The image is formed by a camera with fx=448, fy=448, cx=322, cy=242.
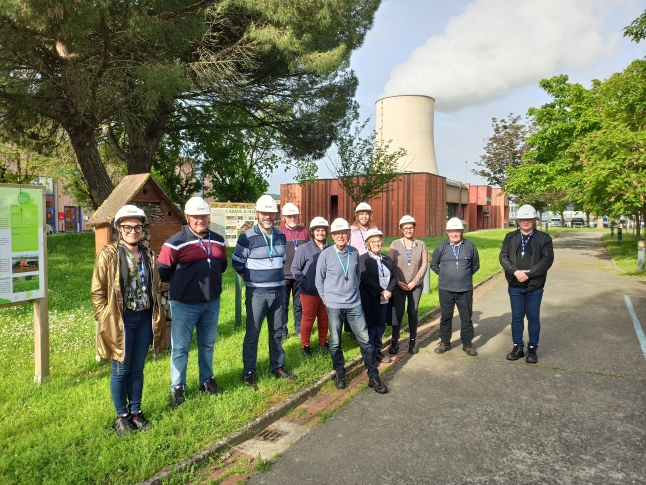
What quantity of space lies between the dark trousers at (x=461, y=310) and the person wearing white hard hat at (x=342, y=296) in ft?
5.32

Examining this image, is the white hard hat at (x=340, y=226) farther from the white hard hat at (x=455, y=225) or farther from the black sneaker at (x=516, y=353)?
the black sneaker at (x=516, y=353)

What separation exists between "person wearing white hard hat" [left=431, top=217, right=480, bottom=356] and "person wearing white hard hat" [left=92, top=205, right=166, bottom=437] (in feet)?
11.7

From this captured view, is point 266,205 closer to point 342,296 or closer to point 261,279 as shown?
point 261,279

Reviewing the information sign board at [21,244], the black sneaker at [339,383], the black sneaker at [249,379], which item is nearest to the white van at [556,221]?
the black sneaker at [339,383]

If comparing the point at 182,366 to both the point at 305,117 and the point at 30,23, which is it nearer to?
the point at 30,23

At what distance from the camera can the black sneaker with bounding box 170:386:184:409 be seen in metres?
3.86

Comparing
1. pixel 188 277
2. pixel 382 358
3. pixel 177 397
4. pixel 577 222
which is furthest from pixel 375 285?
pixel 577 222

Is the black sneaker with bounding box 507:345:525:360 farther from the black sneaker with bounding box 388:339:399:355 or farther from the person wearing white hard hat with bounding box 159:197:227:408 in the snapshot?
the person wearing white hard hat with bounding box 159:197:227:408

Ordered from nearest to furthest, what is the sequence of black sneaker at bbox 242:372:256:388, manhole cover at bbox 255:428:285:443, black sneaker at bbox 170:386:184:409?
manhole cover at bbox 255:428:285:443 → black sneaker at bbox 170:386:184:409 → black sneaker at bbox 242:372:256:388

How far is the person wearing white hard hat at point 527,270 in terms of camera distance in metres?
5.30

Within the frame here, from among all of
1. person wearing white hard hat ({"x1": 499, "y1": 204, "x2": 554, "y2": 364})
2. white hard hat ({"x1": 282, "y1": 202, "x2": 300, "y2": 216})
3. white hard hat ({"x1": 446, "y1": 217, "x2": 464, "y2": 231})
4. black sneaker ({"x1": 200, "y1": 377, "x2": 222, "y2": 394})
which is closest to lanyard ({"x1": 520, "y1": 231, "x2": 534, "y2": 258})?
person wearing white hard hat ({"x1": 499, "y1": 204, "x2": 554, "y2": 364})

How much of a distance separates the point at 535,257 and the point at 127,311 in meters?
4.46

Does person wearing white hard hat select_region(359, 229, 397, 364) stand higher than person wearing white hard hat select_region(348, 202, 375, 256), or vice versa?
person wearing white hard hat select_region(348, 202, 375, 256)

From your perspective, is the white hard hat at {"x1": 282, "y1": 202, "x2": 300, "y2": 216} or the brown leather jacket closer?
the brown leather jacket
